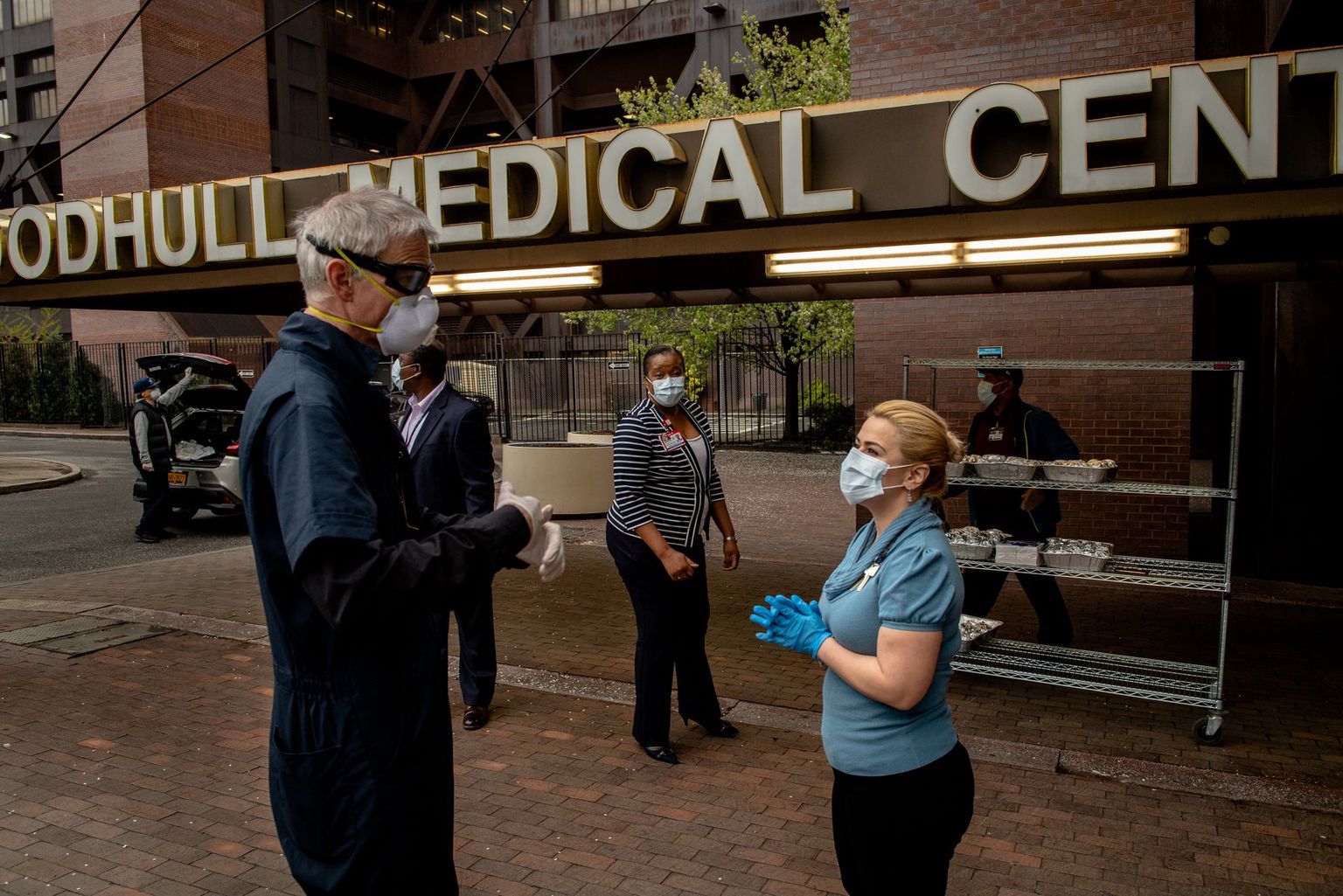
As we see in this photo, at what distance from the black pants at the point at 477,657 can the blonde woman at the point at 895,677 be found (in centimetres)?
299

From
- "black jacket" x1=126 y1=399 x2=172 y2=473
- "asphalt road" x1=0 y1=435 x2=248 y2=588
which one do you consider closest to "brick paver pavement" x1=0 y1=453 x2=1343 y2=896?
"asphalt road" x1=0 y1=435 x2=248 y2=588

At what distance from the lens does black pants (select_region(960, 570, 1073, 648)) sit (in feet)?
21.7

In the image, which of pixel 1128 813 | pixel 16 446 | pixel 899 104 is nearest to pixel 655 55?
pixel 16 446

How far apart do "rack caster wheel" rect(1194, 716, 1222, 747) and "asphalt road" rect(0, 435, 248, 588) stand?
8748mm

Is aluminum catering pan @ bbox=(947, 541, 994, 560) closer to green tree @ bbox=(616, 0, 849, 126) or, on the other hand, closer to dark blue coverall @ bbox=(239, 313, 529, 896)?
dark blue coverall @ bbox=(239, 313, 529, 896)

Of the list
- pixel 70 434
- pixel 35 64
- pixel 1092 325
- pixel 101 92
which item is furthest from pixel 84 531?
pixel 35 64

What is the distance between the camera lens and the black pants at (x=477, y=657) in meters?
5.42

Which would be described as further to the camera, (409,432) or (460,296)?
(460,296)

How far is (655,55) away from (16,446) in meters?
28.2

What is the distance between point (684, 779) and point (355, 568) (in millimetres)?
3247

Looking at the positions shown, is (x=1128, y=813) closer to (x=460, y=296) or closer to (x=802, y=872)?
(x=802, y=872)

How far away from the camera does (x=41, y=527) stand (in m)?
13.3

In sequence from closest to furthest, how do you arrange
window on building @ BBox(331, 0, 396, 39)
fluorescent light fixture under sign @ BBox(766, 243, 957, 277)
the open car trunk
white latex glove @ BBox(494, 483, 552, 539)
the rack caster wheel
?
white latex glove @ BBox(494, 483, 552, 539), the rack caster wheel, fluorescent light fixture under sign @ BBox(766, 243, 957, 277), the open car trunk, window on building @ BBox(331, 0, 396, 39)

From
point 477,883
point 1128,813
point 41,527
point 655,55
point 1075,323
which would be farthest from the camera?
point 655,55
